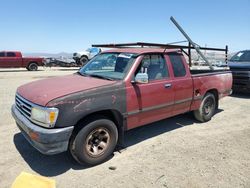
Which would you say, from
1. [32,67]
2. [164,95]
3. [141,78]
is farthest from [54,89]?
[32,67]

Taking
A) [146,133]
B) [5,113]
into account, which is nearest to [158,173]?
[146,133]

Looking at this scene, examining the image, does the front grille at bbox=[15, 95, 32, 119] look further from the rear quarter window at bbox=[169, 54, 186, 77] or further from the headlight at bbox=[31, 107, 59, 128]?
the rear quarter window at bbox=[169, 54, 186, 77]

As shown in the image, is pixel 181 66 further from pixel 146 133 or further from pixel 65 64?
pixel 65 64

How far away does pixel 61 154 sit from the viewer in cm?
404

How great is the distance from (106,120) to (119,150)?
82 centimetres

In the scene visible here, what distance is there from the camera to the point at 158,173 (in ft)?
11.2

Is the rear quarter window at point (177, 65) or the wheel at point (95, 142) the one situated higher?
the rear quarter window at point (177, 65)

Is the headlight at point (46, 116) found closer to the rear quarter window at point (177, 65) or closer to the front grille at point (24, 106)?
the front grille at point (24, 106)

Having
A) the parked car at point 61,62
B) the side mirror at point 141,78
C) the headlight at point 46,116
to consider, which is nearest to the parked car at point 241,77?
the side mirror at point 141,78

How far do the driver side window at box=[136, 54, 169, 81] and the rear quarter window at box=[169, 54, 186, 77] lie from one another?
0.27 m

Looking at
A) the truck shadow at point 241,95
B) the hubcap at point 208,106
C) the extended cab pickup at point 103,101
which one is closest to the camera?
the extended cab pickup at point 103,101

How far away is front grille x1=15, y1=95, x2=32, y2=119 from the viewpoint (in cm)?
347

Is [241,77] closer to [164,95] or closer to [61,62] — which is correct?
[164,95]

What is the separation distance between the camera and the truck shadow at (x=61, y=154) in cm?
357
